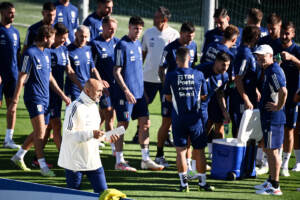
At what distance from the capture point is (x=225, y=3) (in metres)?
19.7

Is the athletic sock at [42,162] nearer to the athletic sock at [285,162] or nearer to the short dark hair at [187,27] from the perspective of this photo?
the short dark hair at [187,27]

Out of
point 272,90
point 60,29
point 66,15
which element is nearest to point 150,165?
point 272,90

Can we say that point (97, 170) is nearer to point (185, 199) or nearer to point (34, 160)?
point (185, 199)

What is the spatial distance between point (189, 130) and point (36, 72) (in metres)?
2.28

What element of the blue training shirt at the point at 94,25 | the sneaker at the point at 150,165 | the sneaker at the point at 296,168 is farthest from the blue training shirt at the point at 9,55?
the sneaker at the point at 296,168

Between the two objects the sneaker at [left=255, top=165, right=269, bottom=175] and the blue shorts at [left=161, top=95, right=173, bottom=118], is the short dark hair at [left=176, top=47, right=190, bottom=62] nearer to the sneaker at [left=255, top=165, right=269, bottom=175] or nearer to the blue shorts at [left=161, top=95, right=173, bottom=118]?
the blue shorts at [left=161, top=95, right=173, bottom=118]

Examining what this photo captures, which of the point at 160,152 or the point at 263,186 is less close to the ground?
the point at 160,152

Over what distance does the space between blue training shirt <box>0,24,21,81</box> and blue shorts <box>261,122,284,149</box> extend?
442 centimetres

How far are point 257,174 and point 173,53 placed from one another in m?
2.20

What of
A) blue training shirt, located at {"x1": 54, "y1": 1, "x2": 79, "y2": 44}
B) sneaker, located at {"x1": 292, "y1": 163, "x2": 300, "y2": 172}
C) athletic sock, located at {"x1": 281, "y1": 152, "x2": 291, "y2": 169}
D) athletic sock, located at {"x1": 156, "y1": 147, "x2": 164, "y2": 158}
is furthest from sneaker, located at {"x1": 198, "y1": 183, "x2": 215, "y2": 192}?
blue training shirt, located at {"x1": 54, "y1": 1, "x2": 79, "y2": 44}

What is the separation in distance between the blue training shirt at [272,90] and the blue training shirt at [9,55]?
4.27m

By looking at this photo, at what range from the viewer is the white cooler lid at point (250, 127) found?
29.1 feet

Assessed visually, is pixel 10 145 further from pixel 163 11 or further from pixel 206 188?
pixel 206 188

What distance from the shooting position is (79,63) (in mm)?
9289
